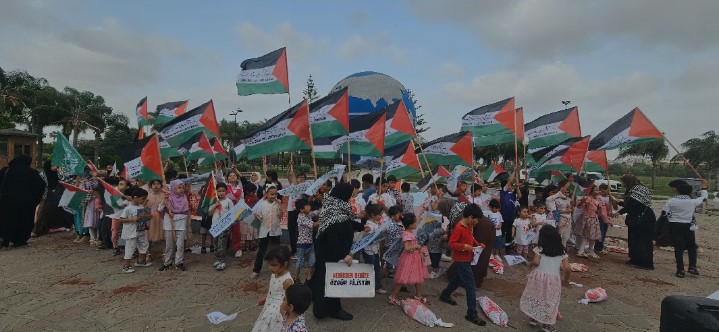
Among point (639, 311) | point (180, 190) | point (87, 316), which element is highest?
point (180, 190)

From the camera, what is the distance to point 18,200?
28.2 ft

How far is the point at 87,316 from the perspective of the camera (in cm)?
511

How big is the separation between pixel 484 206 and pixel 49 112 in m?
51.9

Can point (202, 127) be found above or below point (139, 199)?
above

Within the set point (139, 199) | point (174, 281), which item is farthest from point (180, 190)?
point (174, 281)

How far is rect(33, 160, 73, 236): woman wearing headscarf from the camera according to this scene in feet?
30.8

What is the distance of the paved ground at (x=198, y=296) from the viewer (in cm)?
498

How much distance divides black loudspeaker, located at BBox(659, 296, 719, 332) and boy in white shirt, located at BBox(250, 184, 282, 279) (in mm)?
5517

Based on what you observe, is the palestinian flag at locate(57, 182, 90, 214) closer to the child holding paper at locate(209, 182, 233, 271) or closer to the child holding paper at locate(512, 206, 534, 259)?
the child holding paper at locate(209, 182, 233, 271)

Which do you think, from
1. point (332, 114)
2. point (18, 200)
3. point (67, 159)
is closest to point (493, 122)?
point (332, 114)

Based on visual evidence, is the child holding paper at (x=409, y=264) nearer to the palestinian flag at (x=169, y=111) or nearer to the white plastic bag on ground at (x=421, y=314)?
the white plastic bag on ground at (x=421, y=314)

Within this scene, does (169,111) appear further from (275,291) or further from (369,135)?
(275,291)

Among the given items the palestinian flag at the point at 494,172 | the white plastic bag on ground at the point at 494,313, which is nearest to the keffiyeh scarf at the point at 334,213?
the white plastic bag on ground at the point at 494,313

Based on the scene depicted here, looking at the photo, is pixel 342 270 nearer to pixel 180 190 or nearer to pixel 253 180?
pixel 180 190
